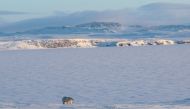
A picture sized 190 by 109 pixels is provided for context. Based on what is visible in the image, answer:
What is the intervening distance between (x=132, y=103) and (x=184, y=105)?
225 centimetres

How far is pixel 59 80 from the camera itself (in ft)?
107

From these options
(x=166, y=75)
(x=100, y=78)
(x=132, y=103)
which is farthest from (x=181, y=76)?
(x=132, y=103)

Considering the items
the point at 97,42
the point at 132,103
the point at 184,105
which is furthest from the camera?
the point at 97,42

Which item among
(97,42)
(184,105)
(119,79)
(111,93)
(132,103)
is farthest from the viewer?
(97,42)

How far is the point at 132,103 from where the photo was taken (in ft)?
70.5

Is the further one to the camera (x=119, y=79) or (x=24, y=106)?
(x=119, y=79)

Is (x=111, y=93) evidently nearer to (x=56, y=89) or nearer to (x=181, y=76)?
(x=56, y=89)

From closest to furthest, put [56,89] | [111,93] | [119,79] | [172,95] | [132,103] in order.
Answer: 1. [132,103]
2. [172,95]
3. [111,93]
4. [56,89]
5. [119,79]

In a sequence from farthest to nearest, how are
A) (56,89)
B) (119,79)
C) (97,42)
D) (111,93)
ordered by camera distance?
1. (97,42)
2. (119,79)
3. (56,89)
4. (111,93)

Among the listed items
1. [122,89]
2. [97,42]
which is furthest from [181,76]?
[97,42]

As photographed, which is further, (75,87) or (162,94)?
(75,87)

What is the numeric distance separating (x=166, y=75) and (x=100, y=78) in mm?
4000

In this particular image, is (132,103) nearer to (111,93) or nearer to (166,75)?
(111,93)

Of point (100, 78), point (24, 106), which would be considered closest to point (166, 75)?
point (100, 78)
